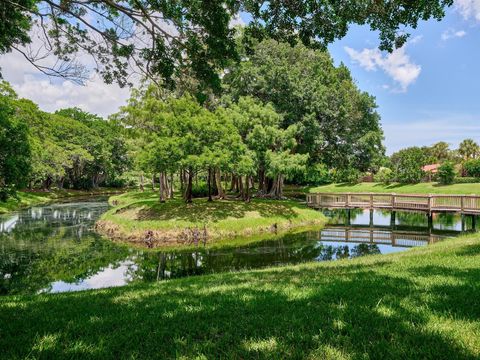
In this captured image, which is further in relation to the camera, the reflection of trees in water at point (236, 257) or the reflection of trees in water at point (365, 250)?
the reflection of trees in water at point (365, 250)

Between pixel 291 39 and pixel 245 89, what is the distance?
28536mm

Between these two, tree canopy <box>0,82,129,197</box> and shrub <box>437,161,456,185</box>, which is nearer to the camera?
tree canopy <box>0,82,129,197</box>

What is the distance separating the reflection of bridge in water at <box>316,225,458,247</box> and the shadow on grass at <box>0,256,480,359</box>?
1656cm

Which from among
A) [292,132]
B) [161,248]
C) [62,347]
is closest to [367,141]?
[292,132]

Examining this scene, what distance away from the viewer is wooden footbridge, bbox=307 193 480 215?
2559cm

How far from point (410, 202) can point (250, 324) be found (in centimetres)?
2726

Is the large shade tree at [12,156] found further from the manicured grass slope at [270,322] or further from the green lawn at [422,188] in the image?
the green lawn at [422,188]

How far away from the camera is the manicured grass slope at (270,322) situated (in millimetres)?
3906

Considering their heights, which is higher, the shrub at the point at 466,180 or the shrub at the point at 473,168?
the shrub at the point at 473,168

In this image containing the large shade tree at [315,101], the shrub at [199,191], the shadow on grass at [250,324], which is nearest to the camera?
the shadow on grass at [250,324]

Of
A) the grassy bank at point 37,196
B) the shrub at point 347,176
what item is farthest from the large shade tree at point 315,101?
the grassy bank at point 37,196

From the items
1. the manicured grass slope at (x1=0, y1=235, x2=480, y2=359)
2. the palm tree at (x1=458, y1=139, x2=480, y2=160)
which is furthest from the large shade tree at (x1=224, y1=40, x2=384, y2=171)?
the palm tree at (x1=458, y1=139, x2=480, y2=160)

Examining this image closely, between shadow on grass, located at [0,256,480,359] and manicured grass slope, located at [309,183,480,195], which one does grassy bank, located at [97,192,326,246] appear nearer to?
shadow on grass, located at [0,256,480,359]

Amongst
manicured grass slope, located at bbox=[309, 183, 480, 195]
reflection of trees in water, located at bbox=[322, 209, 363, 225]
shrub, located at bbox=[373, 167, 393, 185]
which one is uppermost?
shrub, located at bbox=[373, 167, 393, 185]
